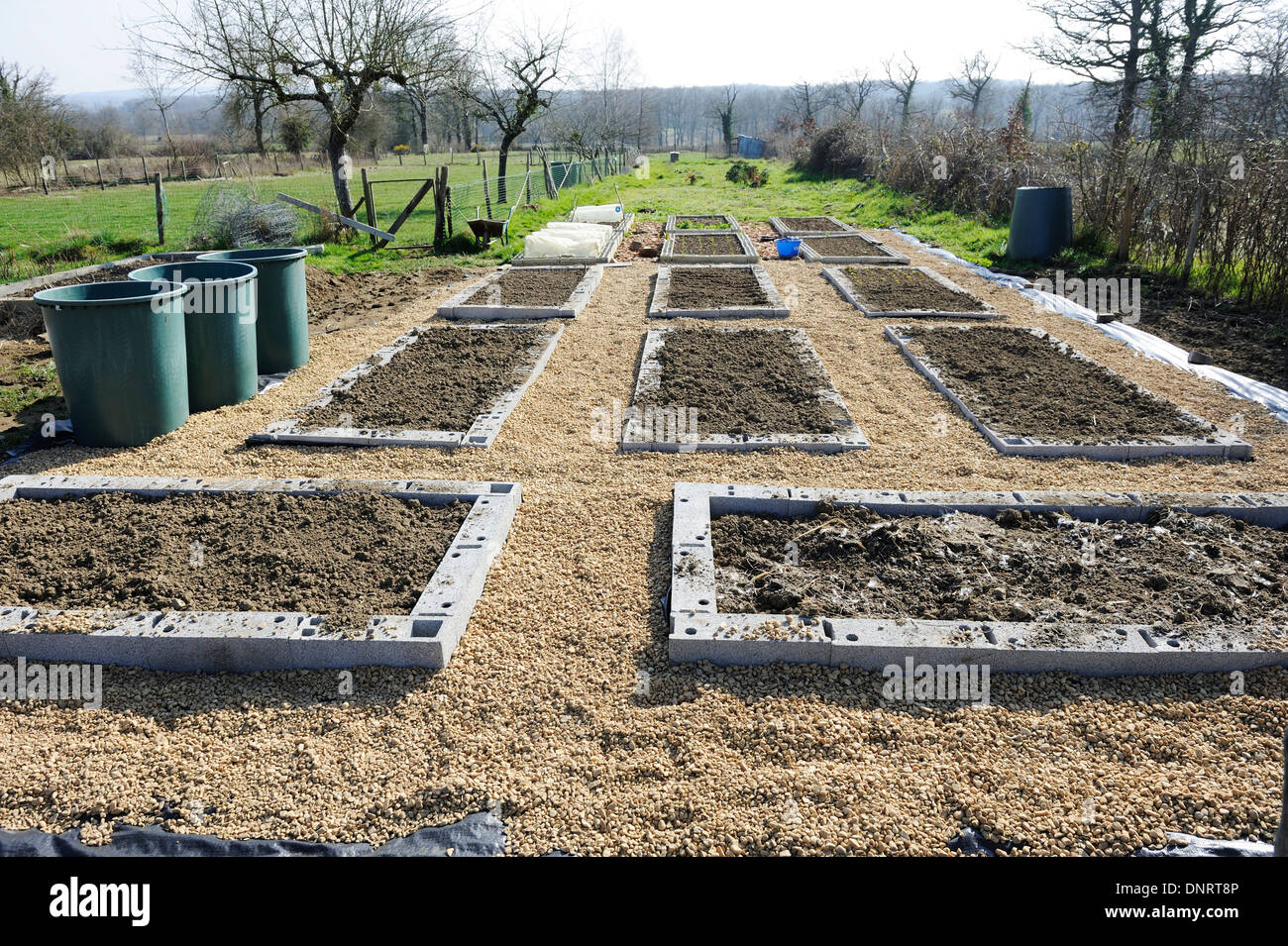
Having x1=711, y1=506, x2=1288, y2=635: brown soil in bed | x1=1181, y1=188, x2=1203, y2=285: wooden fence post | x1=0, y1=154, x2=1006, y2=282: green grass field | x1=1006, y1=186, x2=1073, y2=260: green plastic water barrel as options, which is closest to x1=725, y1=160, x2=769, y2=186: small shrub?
x1=0, y1=154, x2=1006, y2=282: green grass field

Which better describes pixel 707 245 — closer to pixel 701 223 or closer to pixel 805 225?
pixel 701 223

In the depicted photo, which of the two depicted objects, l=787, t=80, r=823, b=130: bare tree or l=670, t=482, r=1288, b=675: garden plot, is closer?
l=670, t=482, r=1288, b=675: garden plot

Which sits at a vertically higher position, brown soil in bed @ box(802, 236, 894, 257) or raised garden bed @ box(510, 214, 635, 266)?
brown soil in bed @ box(802, 236, 894, 257)

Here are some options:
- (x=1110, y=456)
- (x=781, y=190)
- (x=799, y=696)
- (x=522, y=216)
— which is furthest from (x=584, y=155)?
(x=799, y=696)

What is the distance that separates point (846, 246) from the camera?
1487 cm

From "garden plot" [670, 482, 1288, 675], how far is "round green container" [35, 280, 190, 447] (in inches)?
153

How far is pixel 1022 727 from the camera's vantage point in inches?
116

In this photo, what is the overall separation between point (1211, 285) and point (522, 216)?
13.1m

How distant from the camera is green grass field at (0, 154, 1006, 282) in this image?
1342cm

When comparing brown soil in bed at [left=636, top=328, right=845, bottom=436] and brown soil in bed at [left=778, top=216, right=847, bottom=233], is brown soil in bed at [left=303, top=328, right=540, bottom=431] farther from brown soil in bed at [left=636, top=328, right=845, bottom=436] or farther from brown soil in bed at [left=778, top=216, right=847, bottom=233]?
brown soil in bed at [left=778, top=216, right=847, bottom=233]

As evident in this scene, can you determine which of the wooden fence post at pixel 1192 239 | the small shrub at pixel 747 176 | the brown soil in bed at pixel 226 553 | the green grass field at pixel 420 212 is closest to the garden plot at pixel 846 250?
the green grass field at pixel 420 212

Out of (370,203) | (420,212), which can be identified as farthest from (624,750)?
(420,212)

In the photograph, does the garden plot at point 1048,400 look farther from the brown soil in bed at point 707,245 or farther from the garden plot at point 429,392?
the brown soil in bed at point 707,245
